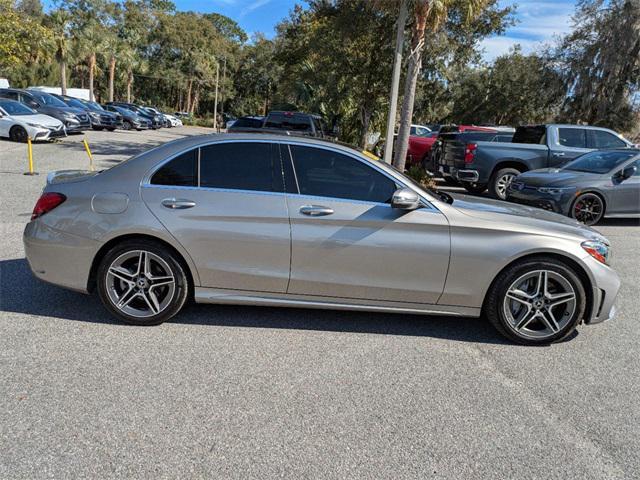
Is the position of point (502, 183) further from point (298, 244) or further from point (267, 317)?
point (298, 244)

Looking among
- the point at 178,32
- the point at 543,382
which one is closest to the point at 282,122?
the point at 543,382

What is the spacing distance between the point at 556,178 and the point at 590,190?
0.63 m

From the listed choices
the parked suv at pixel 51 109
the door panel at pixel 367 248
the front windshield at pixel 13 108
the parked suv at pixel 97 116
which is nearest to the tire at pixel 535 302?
the door panel at pixel 367 248

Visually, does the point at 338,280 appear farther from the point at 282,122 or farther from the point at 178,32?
the point at 178,32

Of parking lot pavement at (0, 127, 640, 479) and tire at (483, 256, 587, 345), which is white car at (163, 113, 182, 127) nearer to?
parking lot pavement at (0, 127, 640, 479)

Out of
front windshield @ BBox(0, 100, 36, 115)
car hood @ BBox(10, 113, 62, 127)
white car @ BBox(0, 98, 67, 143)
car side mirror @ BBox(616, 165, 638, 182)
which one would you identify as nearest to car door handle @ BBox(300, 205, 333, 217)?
car side mirror @ BBox(616, 165, 638, 182)

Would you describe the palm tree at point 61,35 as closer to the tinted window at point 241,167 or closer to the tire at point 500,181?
the tire at point 500,181

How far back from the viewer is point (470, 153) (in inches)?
465

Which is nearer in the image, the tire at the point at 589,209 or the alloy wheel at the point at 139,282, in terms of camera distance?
the alloy wheel at the point at 139,282

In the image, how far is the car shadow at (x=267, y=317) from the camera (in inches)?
171

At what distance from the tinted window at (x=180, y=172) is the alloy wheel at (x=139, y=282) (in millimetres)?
617

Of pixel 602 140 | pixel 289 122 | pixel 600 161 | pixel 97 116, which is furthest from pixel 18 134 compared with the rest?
pixel 602 140

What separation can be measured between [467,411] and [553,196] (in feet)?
23.4

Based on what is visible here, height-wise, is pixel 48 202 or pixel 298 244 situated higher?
pixel 48 202
